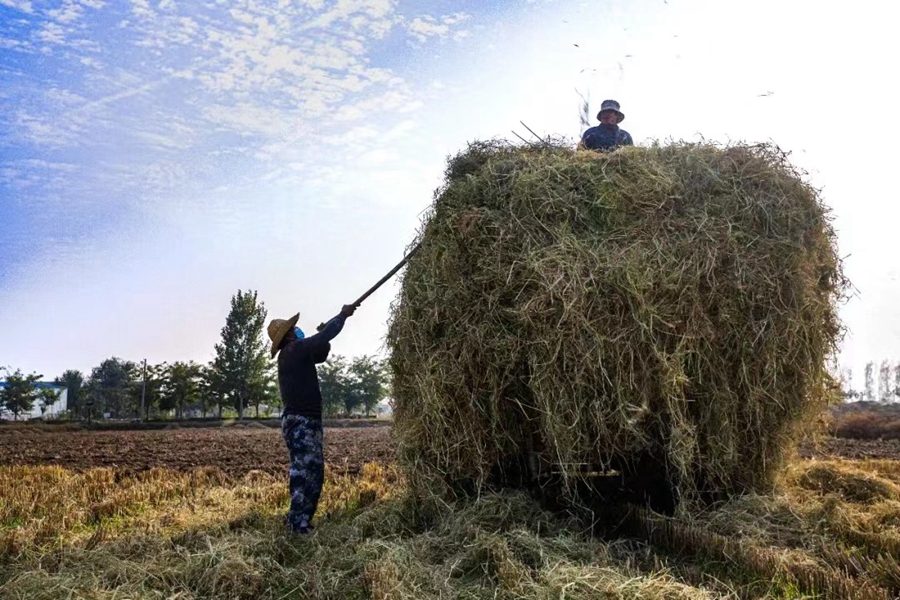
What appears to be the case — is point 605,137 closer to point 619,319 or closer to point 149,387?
point 619,319

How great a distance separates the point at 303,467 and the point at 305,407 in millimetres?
598

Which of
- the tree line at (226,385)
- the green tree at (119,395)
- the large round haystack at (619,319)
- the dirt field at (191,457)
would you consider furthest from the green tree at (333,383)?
the large round haystack at (619,319)

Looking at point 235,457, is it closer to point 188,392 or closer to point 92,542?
point 92,542

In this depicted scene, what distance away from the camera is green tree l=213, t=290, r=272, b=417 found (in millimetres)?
54062

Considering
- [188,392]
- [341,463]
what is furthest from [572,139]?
[188,392]

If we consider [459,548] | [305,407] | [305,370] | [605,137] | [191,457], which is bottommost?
[191,457]

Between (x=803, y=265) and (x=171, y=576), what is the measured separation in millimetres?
5918

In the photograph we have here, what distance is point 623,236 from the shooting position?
6.08 metres

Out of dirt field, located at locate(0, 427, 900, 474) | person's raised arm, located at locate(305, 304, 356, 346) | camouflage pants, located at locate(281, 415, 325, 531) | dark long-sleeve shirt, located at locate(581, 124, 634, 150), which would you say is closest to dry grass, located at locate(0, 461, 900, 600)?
camouflage pants, located at locate(281, 415, 325, 531)

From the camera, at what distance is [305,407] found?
23.4 feet

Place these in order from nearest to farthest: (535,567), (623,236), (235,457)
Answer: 1. (535,567)
2. (623,236)
3. (235,457)

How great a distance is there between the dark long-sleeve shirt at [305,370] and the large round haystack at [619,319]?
760mm

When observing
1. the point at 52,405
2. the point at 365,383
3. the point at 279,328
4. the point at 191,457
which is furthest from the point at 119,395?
the point at 279,328

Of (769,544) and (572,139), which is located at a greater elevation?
(572,139)
